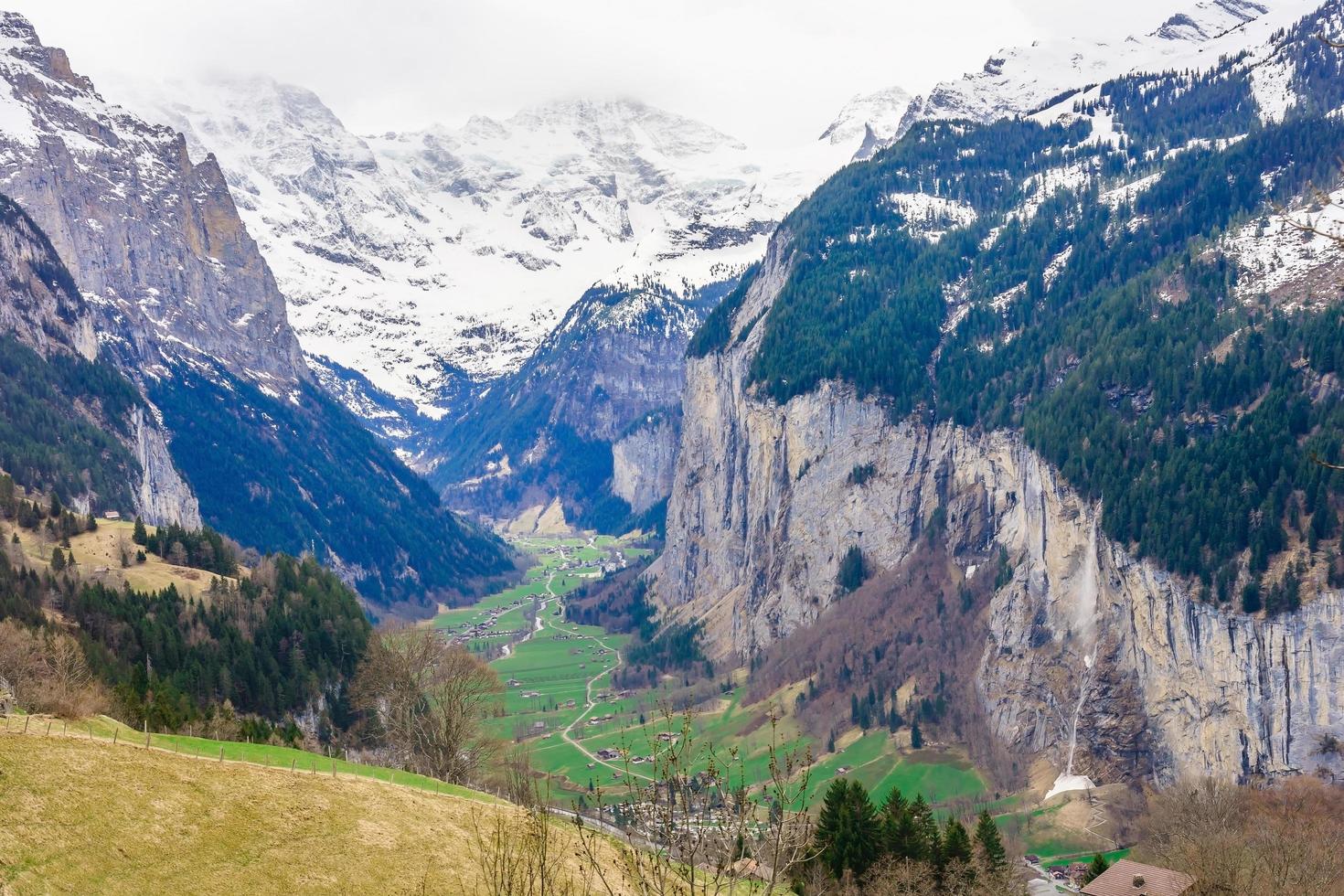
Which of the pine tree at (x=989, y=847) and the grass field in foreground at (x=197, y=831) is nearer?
the grass field in foreground at (x=197, y=831)

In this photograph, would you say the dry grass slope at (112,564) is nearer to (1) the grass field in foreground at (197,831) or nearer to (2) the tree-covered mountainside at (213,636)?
(2) the tree-covered mountainside at (213,636)

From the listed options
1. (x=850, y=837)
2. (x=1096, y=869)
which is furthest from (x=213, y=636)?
(x=1096, y=869)

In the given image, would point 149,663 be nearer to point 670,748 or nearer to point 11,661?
point 11,661

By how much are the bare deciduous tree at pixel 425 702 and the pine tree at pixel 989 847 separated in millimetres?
37667

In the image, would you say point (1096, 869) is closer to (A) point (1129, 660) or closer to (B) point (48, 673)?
(A) point (1129, 660)

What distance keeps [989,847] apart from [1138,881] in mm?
9980

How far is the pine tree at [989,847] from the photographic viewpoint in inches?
3253

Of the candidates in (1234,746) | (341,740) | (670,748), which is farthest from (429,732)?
(1234,746)

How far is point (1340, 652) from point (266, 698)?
105m

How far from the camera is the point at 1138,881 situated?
3302 inches

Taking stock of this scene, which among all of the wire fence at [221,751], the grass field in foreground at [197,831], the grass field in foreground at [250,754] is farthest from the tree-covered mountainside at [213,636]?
the grass field in foreground at [197,831]

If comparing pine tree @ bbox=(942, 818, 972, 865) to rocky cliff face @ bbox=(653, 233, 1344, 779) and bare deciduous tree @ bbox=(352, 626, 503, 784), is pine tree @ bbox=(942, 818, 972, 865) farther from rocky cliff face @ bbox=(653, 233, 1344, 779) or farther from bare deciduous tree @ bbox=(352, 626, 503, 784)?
rocky cliff face @ bbox=(653, 233, 1344, 779)

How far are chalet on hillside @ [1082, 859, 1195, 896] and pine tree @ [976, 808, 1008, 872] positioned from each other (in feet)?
22.4

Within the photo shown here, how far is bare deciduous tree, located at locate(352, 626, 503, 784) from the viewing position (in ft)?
310
